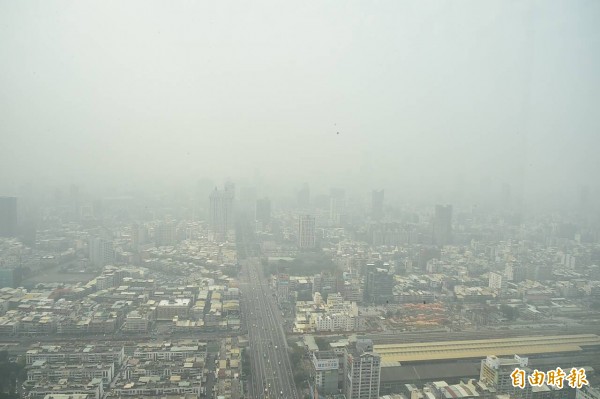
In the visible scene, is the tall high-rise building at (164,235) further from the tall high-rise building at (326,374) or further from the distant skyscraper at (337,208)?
the tall high-rise building at (326,374)

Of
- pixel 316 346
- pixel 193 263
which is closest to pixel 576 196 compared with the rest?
pixel 316 346

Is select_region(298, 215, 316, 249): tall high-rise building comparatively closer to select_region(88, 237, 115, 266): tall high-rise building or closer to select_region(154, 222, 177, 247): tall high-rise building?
select_region(154, 222, 177, 247): tall high-rise building

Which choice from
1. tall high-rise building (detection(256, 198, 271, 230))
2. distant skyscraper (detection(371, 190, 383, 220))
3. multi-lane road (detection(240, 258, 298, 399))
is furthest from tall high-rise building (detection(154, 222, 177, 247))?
distant skyscraper (detection(371, 190, 383, 220))

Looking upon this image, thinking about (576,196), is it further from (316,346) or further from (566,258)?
(316,346)

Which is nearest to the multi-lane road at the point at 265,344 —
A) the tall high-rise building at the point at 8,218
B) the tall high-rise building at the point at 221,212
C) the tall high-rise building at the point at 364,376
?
the tall high-rise building at the point at 364,376

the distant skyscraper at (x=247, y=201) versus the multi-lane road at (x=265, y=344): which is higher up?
the distant skyscraper at (x=247, y=201)

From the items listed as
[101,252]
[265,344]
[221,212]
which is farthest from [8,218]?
[265,344]
